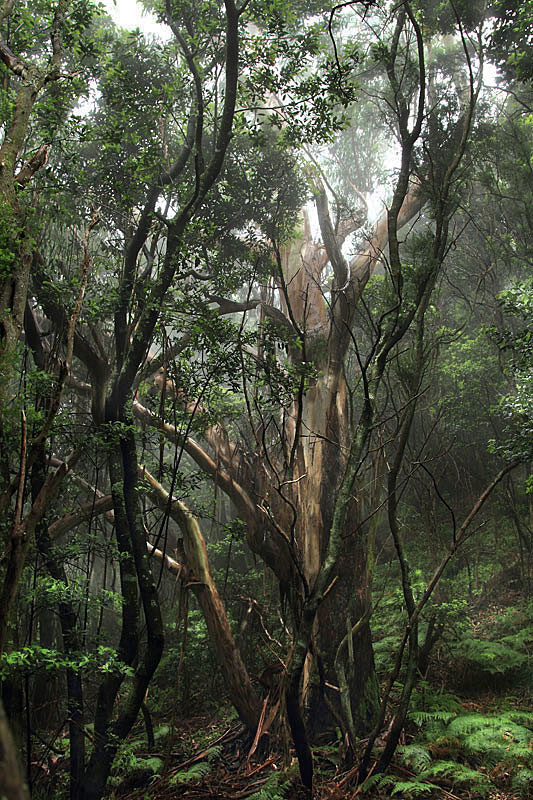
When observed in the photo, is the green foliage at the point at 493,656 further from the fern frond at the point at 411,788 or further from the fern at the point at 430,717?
the fern frond at the point at 411,788

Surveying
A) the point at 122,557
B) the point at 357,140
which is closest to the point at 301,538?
the point at 122,557

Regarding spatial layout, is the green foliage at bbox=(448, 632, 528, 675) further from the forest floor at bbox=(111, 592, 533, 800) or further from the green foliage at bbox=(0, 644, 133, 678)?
the green foliage at bbox=(0, 644, 133, 678)

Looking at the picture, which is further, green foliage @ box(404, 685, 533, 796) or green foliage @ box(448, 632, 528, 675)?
green foliage @ box(448, 632, 528, 675)

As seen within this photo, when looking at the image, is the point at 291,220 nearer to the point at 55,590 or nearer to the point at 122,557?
the point at 122,557

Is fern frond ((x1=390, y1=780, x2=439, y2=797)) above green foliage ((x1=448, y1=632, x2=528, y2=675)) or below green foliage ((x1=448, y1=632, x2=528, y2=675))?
below

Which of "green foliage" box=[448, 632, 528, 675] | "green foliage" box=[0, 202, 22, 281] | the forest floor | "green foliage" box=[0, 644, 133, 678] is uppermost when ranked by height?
"green foliage" box=[0, 202, 22, 281]

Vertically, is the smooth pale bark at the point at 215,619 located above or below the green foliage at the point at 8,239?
below

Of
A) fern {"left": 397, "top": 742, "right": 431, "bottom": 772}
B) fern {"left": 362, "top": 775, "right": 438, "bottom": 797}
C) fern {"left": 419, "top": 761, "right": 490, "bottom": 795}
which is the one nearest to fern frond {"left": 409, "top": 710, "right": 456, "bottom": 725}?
fern {"left": 397, "top": 742, "right": 431, "bottom": 772}

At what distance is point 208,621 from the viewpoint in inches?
255

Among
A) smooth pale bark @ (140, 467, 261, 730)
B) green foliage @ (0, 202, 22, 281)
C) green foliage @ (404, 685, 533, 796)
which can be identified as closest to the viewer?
green foliage @ (0, 202, 22, 281)

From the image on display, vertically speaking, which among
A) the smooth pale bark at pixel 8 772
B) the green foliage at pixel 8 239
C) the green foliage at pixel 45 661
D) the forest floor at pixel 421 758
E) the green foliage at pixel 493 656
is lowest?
the forest floor at pixel 421 758

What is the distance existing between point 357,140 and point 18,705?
687 inches

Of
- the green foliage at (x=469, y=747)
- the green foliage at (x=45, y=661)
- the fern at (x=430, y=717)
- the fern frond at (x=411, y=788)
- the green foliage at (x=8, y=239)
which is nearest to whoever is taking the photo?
the green foliage at (x=8, y=239)

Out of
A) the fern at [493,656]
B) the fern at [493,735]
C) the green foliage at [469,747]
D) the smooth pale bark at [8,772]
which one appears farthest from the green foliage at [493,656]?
the smooth pale bark at [8,772]
